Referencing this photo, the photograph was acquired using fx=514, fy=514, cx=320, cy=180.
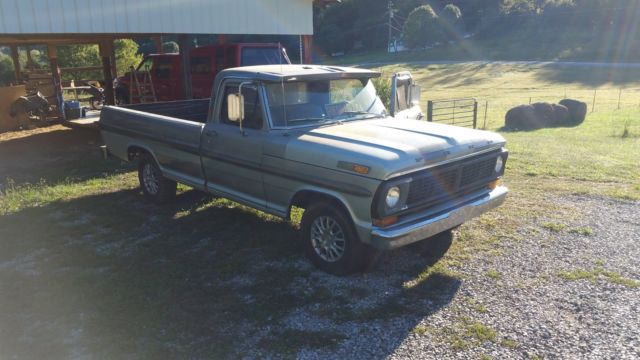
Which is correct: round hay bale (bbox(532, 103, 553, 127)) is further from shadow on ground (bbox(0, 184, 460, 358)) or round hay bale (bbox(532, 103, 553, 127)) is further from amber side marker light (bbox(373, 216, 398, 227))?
amber side marker light (bbox(373, 216, 398, 227))

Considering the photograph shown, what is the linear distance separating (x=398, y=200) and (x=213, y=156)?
246 centimetres

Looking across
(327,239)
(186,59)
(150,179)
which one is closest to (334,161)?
(327,239)

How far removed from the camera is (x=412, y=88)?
10.6m

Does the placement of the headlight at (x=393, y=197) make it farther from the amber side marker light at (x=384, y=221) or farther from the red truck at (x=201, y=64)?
the red truck at (x=201, y=64)

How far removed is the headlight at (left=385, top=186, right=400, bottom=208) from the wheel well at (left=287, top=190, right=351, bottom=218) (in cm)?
43

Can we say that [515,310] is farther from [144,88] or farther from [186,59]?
[144,88]

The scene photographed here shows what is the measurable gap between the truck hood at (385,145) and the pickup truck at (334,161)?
0.03ft

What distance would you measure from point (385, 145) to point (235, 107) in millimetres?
1831

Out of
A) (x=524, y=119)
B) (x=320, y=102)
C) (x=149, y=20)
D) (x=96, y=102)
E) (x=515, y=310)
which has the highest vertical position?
(x=149, y=20)

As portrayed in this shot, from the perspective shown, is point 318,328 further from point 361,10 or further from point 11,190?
point 361,10

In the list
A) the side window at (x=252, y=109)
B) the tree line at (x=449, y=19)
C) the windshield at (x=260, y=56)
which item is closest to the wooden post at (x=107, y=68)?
the windshield at (x=260, y=56)

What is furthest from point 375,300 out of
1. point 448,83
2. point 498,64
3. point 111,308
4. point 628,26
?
point 628,26

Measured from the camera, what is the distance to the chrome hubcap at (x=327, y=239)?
4.80 meters

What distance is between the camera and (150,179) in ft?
24.0
